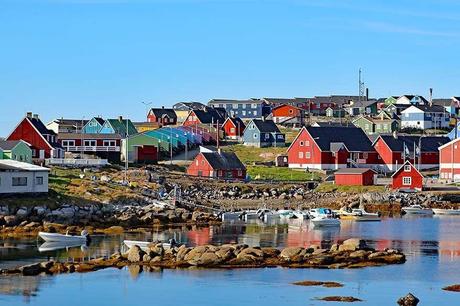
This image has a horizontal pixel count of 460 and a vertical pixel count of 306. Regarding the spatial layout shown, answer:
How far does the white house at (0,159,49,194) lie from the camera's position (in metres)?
57.6

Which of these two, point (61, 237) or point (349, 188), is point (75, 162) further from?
point (61, 237)

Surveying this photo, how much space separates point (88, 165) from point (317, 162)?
73.4 ft

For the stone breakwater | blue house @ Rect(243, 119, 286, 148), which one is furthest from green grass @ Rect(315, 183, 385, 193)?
the stone breakwater

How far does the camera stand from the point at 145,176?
7638 centimetres

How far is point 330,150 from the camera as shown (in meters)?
91.1

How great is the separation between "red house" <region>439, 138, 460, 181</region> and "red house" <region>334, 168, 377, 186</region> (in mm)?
7114

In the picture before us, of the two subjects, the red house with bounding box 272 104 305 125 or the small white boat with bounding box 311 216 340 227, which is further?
the red house with bounding box 272 104 305 125

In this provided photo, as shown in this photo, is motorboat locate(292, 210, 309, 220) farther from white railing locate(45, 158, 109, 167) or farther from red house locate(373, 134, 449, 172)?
red house locate(373, 134, 449, 172)

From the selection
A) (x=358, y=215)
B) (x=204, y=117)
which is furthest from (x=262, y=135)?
(x=358, y=215)

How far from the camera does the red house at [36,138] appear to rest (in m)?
83.4

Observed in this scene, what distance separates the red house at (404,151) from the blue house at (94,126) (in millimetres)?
29614

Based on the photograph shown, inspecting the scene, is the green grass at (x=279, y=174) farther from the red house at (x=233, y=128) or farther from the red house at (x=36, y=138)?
the red house at (x=233, y=128)

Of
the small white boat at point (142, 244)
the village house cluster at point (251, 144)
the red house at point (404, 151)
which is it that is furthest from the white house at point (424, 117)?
the small white boat at point (142, 244)

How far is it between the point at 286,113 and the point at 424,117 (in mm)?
21287
